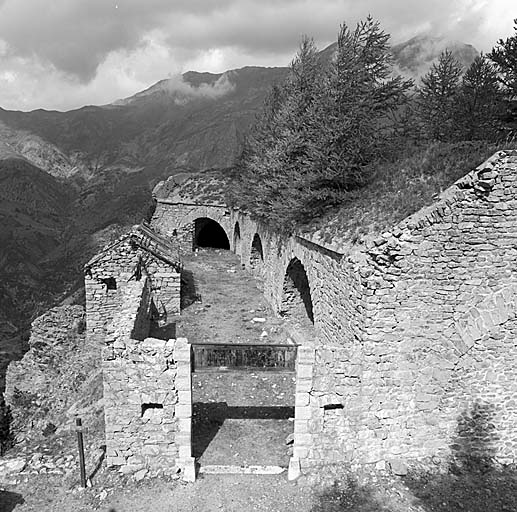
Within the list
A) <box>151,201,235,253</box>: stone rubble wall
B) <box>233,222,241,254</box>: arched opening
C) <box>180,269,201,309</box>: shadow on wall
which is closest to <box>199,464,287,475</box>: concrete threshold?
<box>180,269,201,309</box>: shadow on wall

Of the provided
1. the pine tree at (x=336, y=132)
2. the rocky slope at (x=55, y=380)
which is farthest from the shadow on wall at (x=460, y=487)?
the pine tree at (x=336, y=132)

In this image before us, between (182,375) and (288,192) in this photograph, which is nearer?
(182,375)

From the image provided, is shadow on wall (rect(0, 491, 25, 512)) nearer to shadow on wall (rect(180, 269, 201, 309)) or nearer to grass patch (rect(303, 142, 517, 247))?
grass patch (rect(303, 142, 517, 247))

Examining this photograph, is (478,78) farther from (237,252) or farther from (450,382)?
(450,382)

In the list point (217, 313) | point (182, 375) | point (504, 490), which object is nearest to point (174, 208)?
point (217, 313)

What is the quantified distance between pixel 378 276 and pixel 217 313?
930 centimetres

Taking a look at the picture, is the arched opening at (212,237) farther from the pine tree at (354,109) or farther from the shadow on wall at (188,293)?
the pine tree at (354,109)

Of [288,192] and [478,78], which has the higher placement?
[478,78]

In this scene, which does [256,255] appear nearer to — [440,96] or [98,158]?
[440,96]

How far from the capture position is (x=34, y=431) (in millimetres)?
11648

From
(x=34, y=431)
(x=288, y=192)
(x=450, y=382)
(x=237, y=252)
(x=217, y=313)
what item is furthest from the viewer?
(x=237, y=252)

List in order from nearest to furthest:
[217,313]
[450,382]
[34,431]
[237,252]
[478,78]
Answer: [450,382], [34,431], [217,313], [478,78], [237,252]

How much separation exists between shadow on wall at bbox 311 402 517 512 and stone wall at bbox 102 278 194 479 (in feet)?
9.02

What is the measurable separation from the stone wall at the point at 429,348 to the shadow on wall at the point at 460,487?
2.0 inches
